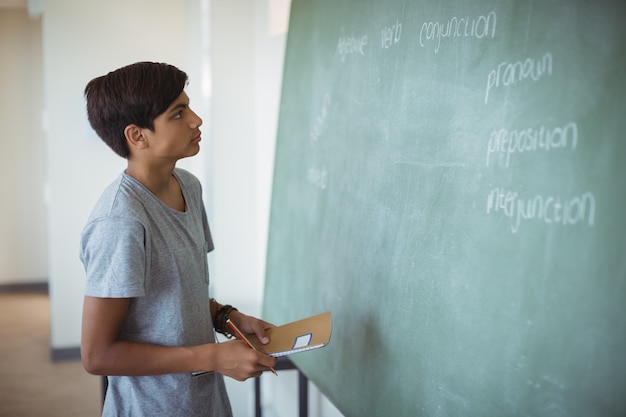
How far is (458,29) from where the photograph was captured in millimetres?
1424

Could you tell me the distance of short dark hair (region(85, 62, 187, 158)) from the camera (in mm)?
1469

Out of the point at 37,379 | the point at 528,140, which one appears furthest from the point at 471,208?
the point at 37,379

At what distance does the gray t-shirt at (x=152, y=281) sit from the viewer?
4.53 ft

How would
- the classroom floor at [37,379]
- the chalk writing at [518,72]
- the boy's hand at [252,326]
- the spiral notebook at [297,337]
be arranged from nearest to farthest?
the chalk writing at [518,72], the spiral notebook at [297,337], the boy's hand at [252,326], the classroom floor at [37,379]

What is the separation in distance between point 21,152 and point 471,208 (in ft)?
24.4

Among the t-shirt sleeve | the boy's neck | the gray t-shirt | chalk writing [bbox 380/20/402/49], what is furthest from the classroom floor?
chalk writing [bbox 380/20/402/49]

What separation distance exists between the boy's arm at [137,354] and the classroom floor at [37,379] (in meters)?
3.05

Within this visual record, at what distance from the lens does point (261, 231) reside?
3.87 m

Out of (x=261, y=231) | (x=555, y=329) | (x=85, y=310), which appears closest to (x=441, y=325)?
(x=555, y=329)

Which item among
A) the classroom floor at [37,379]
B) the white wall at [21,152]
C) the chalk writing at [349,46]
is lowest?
the classroom floor at [37,379]

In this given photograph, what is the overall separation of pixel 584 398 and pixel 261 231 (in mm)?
2888

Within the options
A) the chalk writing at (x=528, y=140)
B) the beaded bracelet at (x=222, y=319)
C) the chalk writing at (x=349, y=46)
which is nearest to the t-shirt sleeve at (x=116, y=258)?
the beaded bracelet at (x=222, y=319)

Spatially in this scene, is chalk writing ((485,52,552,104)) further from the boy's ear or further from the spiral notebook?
the boy's ear

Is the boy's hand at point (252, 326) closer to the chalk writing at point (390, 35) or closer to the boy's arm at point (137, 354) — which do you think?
the boy's arm at point (137, 354)
